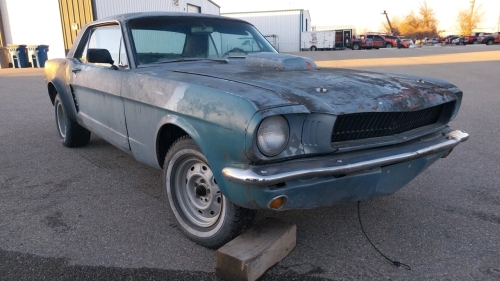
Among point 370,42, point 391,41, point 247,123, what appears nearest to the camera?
point 247,123

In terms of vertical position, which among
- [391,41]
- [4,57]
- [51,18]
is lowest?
[4,57]

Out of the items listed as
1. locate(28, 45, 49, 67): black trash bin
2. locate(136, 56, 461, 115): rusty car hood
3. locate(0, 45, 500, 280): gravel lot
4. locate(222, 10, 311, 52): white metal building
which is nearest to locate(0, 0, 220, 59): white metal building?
locate(28, 45, 49, 67): black trash bin

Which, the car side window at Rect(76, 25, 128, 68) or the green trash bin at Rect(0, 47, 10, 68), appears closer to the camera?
the car side window at Rect(76, 25, 128, 68)

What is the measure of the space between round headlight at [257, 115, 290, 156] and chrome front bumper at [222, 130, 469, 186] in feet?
0.28

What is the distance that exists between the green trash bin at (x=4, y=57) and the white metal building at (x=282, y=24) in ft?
92.8

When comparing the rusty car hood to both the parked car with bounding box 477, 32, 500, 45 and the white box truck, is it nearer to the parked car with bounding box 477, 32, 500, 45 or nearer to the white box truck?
the white box truck

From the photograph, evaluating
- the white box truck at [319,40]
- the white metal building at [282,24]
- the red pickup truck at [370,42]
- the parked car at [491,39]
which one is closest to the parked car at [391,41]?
the red pickup truck at [370,42]

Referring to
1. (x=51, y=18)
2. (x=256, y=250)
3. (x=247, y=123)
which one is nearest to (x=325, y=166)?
(x=247, y=123)

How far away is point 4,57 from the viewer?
61.8 feet

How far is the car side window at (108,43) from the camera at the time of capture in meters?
3.42

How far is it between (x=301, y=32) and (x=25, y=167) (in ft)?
138

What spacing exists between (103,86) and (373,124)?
2343 millimetres

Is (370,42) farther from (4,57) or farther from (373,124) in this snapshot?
(373,124)

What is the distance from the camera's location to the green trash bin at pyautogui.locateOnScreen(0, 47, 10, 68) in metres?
18.7
